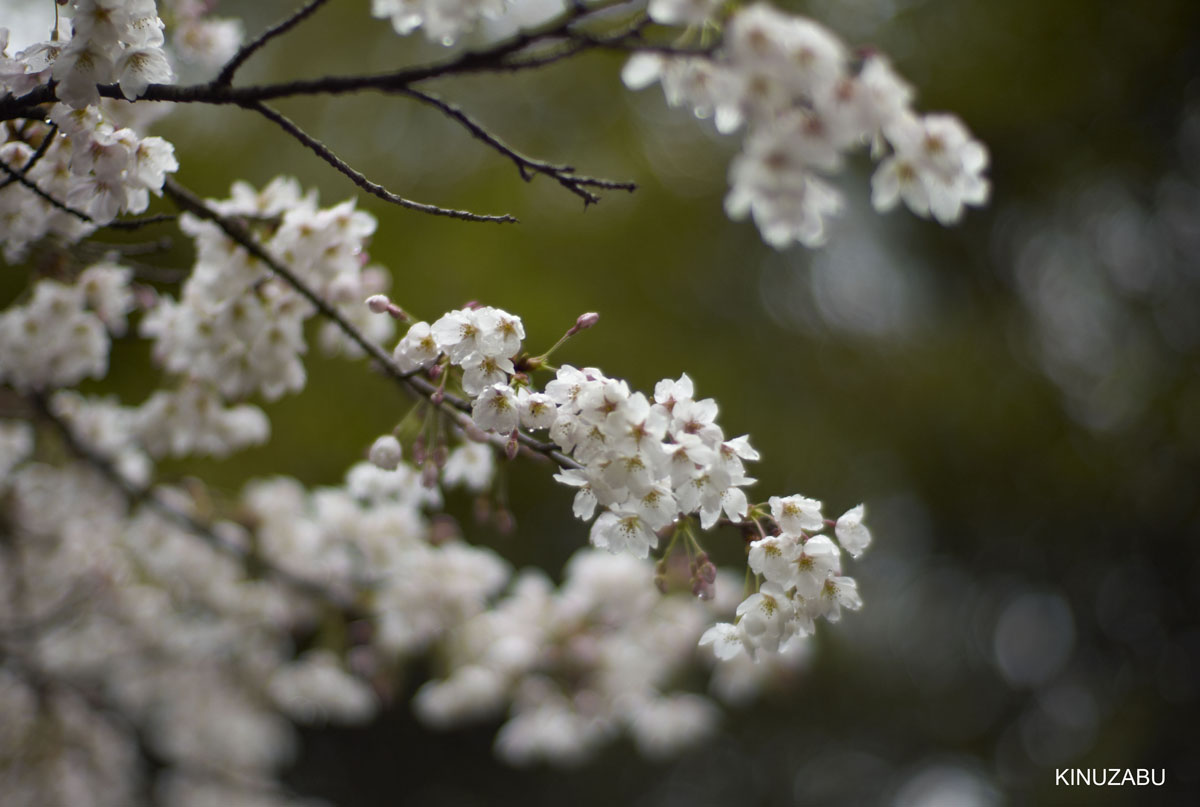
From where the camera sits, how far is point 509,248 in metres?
3.59

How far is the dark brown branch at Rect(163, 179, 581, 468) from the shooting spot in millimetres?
971

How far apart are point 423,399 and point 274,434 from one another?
242cm

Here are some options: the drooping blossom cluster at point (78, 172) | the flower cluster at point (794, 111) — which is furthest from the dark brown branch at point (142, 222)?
the flower cluster at point (794, 111)

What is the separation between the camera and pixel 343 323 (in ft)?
3.44

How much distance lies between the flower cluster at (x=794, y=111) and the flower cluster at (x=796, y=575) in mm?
311

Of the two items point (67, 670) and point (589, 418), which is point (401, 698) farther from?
point (589, 418)

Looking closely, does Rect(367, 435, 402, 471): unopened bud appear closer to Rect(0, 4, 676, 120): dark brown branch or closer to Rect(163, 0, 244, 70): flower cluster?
Rect(0, 4, 676, 120): dark brown branch

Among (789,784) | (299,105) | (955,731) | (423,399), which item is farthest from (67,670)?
(955,731)

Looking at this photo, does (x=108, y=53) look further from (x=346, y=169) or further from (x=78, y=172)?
(x=346, y=169)

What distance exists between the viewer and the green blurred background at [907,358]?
357 cm

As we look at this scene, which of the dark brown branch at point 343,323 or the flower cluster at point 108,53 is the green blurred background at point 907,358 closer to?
the dark brown branch at point 343,323

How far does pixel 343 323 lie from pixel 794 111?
0.67m

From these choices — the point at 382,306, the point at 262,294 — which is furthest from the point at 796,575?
the point at 262,294

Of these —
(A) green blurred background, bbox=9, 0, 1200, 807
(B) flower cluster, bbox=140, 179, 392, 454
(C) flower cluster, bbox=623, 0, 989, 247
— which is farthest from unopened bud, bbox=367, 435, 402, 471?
(A) green blurred background, bbox=9, 0, 1200, 807
